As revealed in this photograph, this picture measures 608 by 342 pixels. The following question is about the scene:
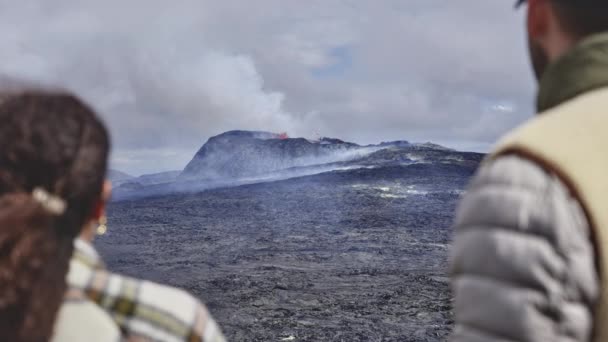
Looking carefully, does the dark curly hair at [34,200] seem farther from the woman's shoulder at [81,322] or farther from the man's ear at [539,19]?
the man's ear at [539,19]

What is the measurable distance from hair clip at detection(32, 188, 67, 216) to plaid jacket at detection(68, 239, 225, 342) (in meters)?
0.21

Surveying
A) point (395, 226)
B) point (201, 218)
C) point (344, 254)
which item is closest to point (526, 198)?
point (344, 254)

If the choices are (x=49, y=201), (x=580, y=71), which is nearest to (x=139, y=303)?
(x=49, y=201)

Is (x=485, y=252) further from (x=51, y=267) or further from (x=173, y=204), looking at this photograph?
(x=173, y=204)

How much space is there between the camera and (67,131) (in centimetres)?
165

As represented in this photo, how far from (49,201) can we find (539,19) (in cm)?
131

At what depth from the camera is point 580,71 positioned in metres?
1.53

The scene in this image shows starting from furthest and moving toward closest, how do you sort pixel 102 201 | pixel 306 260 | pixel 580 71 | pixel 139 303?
1. pixel 306 260
2. pixel 139 303
3. pixel 102 201
4. pixel 580 71

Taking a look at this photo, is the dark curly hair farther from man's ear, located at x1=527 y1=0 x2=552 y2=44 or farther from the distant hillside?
the distant hillside

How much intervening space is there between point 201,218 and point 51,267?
3083cm

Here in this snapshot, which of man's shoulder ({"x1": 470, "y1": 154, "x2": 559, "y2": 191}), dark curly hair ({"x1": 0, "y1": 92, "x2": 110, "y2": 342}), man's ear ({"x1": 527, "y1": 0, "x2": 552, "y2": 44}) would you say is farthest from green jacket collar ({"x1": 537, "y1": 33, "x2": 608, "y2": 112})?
dark curly hair ({"x1": 0, "y1": 92, "x2": 110, "y2": 342})

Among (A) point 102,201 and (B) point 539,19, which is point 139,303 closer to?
(A) point 102,201

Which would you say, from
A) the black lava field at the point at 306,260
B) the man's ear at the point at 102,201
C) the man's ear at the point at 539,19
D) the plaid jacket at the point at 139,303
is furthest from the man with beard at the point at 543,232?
the black lava field at the point at 306,260

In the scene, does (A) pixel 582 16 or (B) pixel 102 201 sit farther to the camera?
(B) pixel 102 201
